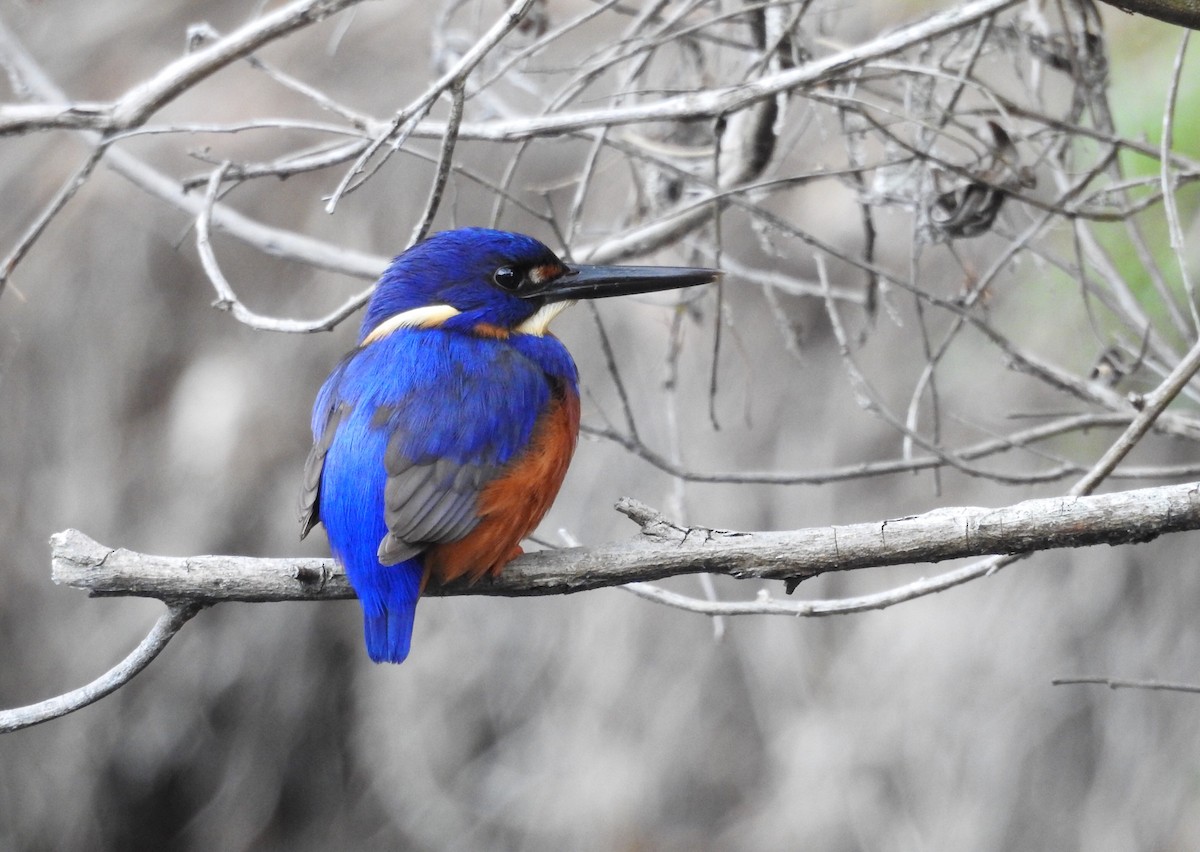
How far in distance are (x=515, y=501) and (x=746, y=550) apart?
0.59m

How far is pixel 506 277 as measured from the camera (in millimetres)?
2541

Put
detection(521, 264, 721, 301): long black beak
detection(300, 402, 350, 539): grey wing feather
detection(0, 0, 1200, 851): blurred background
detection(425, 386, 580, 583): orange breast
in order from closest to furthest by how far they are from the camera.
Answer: detection(425, 386, 580, 583): orange breast → detection(300, 402, 350, 539): grey wing feather → detection(521, 264, 721, 301): long black beak → detection(0, 0, 1200, 851): blurred background

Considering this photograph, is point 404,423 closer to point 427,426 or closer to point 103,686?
point 427,426

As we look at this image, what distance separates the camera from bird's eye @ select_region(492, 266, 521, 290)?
2.54 m

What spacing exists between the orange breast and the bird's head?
0.76 ft

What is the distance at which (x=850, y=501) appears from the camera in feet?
13.3

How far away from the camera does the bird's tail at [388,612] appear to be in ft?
6.77

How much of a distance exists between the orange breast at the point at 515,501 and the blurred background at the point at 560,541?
1.14 metres

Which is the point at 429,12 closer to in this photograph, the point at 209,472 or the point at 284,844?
the point at 209,472

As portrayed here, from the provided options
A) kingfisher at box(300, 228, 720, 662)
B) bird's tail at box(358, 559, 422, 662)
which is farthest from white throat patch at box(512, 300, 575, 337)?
bird's tail at box(358, 559, 422, 662)

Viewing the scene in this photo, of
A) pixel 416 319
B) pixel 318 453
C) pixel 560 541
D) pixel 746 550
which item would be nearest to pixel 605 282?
pixel 416 319

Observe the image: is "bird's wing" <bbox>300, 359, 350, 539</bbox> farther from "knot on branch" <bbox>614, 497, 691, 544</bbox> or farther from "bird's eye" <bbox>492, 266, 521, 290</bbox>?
"knot on branch" <bbox>614, 497, 691, 544</bbox>

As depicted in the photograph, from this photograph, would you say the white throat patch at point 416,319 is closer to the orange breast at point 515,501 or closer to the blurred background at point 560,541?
the orange breast at point 515,501

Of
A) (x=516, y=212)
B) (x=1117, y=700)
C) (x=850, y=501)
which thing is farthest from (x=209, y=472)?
(x=1117, y=700)
